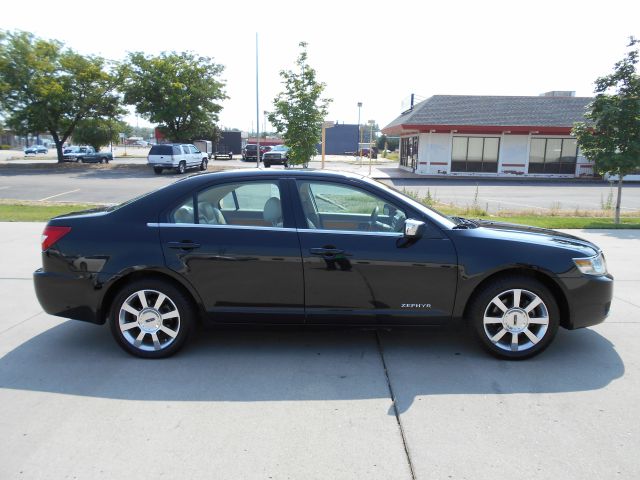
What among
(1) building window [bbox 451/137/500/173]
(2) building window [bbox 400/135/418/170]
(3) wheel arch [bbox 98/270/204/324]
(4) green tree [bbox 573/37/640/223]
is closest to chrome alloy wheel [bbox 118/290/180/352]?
(3) wheel arch [bbox 98/270/204/324]

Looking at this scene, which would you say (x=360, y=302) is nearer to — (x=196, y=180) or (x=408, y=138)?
(x=196, y=180)

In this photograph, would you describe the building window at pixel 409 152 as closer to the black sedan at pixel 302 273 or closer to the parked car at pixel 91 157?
the parked car at pixel 91 157

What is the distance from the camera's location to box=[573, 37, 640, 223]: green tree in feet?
42.4

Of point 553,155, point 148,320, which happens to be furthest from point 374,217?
point 553,155

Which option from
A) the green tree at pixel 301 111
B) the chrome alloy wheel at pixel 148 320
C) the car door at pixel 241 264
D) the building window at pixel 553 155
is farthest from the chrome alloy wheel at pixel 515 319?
the building window at pixel 553 155

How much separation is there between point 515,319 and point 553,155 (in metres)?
35.6

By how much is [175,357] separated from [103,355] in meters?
0.65

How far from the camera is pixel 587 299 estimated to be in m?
4.14

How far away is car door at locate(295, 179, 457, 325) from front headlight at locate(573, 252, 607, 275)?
3.57 feet

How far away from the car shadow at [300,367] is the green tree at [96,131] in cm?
3737

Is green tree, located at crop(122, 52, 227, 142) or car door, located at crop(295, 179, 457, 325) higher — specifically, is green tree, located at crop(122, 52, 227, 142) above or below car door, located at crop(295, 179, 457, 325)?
above

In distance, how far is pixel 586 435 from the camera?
307cm

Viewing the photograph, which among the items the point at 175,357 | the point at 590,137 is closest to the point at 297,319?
the point at 175,357

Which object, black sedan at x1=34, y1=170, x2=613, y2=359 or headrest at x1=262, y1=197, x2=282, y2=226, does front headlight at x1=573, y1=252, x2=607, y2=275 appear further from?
headrest at x1=262, y1=197, x2=282, y2=226
